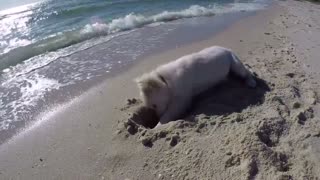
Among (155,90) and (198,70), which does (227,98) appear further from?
(155,90)

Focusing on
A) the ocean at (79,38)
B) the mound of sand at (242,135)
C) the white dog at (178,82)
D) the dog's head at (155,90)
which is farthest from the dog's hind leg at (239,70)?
the ocean at (79,38)

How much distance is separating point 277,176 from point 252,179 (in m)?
0.24

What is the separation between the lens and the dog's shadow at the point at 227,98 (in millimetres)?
5902

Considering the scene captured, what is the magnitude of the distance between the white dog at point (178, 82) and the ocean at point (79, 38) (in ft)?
5.13

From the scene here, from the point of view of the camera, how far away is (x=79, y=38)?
10.4 m

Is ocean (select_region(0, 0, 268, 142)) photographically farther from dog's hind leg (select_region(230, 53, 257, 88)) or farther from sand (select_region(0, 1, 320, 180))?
dog's hind leg (select_region(230, 53, 257, 88))

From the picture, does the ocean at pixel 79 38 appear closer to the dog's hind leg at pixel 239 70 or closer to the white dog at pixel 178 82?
the white dog at pixel 178 82

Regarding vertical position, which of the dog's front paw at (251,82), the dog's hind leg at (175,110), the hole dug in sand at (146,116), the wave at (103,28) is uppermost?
the dog's hind leg at (175,110)

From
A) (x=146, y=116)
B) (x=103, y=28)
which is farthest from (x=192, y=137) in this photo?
(x=103, y=28)

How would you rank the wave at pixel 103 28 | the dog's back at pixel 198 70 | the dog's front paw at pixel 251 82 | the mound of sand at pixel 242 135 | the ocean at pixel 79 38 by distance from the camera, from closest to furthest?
the mound of sand at pixel 242 135 < the dog's back at pixel 198 70 < the dog's front paw at pixel 251 82 < the ocean at pixel 79 38 < the wave at pixel 103 28

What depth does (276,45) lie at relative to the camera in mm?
9031

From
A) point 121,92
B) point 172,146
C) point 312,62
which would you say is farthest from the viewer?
point 312,62

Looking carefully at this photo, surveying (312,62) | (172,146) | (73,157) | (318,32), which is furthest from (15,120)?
(318,32)

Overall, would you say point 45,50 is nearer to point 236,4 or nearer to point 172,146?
point 172,146
